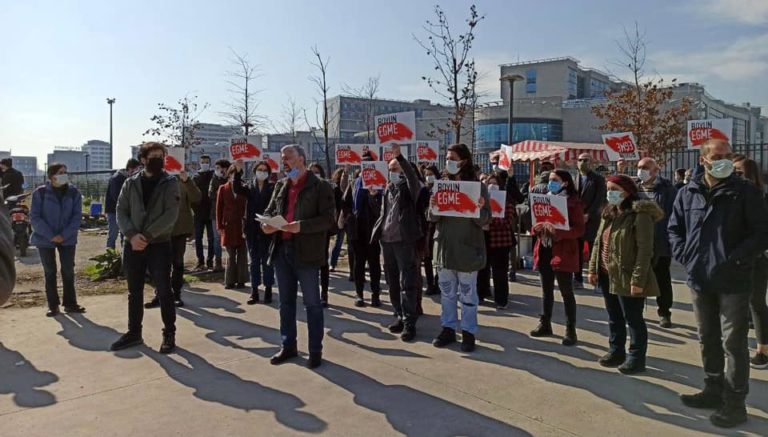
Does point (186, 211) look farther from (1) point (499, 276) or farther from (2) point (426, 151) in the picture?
(2) point (426, 151)

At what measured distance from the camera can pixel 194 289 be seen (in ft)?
32.1

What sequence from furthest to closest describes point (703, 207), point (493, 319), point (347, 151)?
point (347, 151) < point (493, 319) < point (703, 207)

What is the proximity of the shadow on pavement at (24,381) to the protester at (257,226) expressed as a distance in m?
3.23

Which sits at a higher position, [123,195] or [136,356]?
[123,195]

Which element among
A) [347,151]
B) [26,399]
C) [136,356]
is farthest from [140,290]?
[347,151]

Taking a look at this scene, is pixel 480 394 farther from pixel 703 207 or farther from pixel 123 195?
pixel 123 195

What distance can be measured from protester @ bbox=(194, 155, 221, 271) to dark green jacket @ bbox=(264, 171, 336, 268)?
19.3 ft

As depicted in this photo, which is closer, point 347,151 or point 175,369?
point 175,369

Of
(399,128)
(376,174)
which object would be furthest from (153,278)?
(399,128)

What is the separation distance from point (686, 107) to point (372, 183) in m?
17.6

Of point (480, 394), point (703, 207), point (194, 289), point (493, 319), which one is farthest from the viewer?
point (194, 289)

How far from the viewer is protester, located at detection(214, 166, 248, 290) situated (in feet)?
31.7

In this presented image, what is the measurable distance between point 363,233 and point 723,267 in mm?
5184

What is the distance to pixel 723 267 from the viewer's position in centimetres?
446
